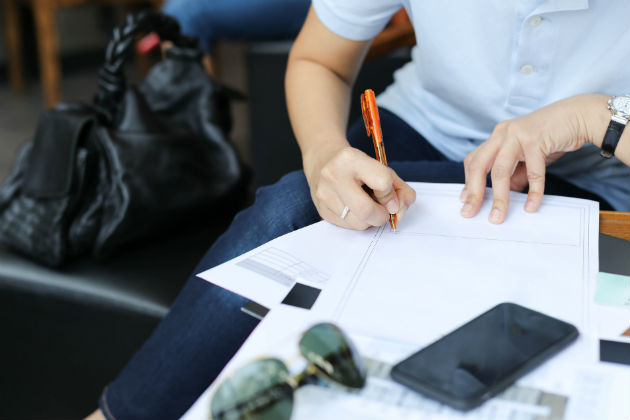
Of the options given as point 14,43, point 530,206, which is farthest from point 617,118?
point 14,43

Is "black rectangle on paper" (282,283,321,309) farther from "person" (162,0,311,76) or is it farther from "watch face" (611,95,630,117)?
"person" (162,0,311,76)

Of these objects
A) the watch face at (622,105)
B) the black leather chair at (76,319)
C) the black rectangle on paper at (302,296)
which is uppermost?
the watch face at (622,105)

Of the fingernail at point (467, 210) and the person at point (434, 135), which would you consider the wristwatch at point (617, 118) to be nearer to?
the person at point (434, 135)

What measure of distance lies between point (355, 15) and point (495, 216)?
290 millimetres

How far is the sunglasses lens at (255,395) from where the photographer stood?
294 mm

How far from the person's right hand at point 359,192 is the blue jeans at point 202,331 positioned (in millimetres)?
61

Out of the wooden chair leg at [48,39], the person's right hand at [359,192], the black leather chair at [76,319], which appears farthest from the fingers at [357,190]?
the wooden chair leg at [48,39]

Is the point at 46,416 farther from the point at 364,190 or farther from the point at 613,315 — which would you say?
the point at 613,315

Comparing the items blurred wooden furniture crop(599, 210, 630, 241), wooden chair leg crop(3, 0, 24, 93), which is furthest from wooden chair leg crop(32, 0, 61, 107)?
blurred wooden furniture crop(599, 210, 630, 241)

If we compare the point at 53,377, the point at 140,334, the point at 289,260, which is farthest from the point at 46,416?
the point at 289,260

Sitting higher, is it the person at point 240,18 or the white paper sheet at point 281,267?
the white paper sheet at point 281,267

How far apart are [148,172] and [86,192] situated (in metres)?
0.08

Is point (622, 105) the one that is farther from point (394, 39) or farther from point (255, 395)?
point (394, 39)

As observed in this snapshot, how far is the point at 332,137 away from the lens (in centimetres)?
61
